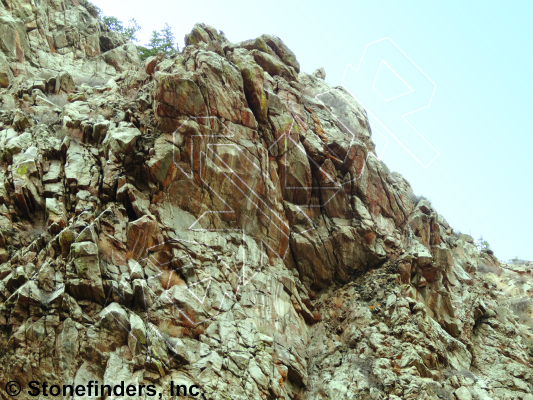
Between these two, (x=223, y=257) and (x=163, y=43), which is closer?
(x=223, y=257)

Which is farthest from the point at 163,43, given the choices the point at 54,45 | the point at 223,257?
the point at 223,257

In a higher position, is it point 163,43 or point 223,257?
point 163,43

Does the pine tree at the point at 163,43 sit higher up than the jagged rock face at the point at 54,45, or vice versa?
the pine tree at the point at 163,43

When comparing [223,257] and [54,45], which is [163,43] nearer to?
[54,45]

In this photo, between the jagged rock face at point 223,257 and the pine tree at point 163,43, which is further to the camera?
the pine tree at point 163,43

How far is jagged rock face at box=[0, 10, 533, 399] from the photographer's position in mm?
11930

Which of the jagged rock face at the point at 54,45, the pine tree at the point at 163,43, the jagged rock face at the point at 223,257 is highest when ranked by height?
the pine tree at the point at 163,43

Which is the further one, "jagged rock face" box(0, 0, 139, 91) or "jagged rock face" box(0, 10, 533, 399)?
"jagged rock face" box(0, 0, 139, 91)

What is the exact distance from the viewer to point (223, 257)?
50.4 ft

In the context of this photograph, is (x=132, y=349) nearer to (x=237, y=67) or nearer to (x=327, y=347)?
(x=327, y=347)

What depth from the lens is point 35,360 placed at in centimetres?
1098

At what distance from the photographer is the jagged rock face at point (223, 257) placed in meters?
11.9

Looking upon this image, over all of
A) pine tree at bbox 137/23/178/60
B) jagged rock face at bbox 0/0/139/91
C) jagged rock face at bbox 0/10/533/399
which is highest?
pine tree at bbox 137/23/178/60

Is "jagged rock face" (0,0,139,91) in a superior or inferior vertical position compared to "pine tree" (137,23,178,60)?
inferior
